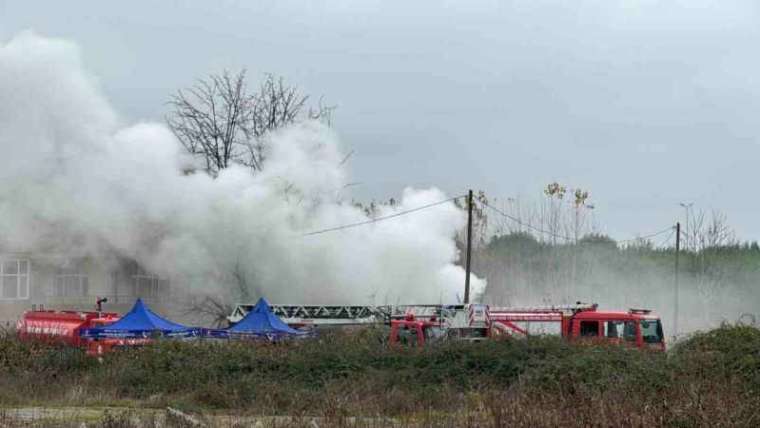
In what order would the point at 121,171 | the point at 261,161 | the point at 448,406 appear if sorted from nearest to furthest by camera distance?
the point at 448,406 → the point at 121,171 → the point at 261,161

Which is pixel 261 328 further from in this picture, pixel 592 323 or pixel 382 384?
pixel 592 323

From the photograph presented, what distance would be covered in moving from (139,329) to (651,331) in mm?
16036

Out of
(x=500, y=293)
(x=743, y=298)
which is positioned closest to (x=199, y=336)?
(x=500, y=293)

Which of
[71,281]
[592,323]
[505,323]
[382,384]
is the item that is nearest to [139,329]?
[382,384]

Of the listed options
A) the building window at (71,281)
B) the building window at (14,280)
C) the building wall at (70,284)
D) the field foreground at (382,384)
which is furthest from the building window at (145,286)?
the field foreground at (382,384)

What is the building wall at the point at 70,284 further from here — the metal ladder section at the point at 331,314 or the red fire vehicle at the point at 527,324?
the red fire vehicle at the point at 527,324

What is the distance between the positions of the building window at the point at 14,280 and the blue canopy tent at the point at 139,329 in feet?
45.2

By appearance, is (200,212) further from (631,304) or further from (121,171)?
(631,304)

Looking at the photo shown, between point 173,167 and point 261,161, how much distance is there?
6666 mm

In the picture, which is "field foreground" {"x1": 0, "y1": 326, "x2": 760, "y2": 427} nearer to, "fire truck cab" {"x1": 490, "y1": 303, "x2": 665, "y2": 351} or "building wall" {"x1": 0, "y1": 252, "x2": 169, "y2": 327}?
"fire truck cab" {"x1": 490, "y1": 303, "x2": 665, "y2": 351}

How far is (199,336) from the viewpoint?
32.3 meters

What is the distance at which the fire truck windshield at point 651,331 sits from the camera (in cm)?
3244

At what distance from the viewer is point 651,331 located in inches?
1282

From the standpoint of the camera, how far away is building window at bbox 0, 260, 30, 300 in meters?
45.7
